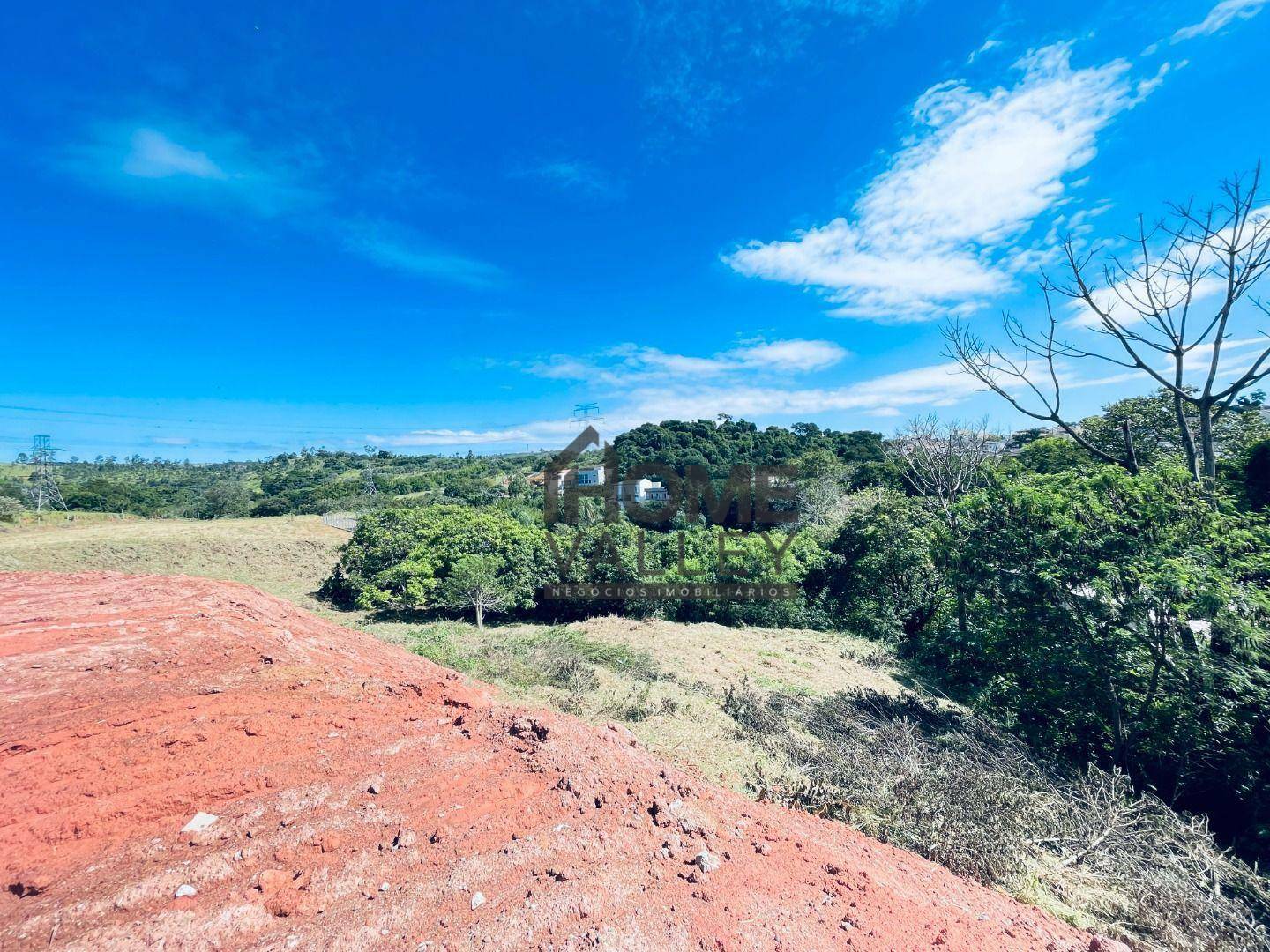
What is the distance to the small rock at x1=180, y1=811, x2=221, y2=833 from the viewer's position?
9.36 ft

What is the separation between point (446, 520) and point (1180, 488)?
17.8 m

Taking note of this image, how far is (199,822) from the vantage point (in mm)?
2908

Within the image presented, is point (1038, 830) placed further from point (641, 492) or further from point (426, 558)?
point (641, 492)

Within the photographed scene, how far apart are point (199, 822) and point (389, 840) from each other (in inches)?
44.7

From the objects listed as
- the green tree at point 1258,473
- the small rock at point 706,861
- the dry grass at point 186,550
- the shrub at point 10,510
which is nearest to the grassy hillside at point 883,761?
the small rock at point 706,861

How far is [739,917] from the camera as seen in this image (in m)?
2.57

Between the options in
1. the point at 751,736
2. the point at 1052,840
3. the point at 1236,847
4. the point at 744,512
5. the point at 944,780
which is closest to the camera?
the point at 1052,840

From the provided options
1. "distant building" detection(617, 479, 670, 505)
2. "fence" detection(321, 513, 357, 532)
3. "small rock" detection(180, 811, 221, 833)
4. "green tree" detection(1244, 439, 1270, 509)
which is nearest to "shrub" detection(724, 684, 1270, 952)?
"small rock" detection(180, 811, 221, 833)

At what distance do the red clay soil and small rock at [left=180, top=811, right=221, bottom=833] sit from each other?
0.05 m

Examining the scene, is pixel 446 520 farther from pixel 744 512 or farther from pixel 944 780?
pixel 744 512

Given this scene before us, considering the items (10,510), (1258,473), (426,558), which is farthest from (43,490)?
(1258,473)

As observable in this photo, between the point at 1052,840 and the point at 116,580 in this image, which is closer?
the point at 1052,840

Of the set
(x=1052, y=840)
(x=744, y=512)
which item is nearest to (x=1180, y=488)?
(x=1052, y=840)

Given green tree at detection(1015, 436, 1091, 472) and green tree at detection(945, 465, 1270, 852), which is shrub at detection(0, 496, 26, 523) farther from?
green tree at detection(1015, 436, 1091, 472)
